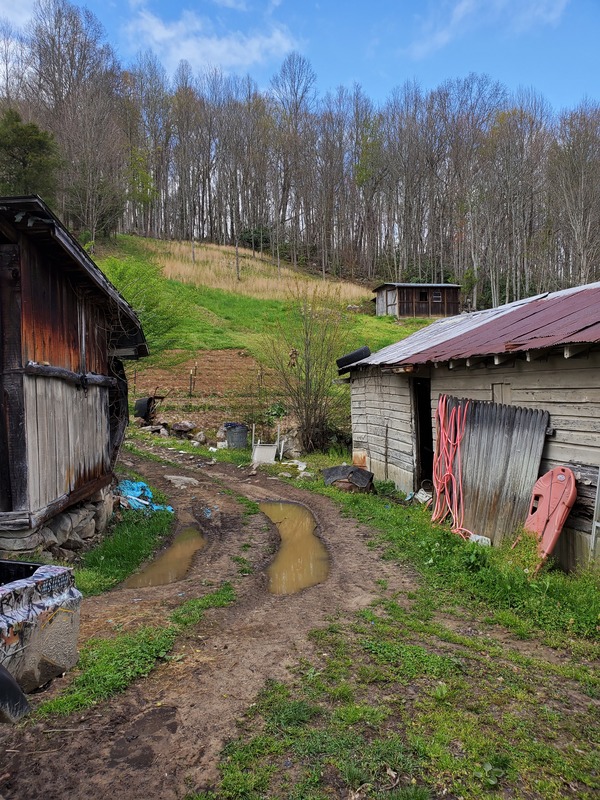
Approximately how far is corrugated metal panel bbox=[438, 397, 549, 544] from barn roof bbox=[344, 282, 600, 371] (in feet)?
3.02

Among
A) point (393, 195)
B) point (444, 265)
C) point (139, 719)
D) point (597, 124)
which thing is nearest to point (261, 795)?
point (139, 719)

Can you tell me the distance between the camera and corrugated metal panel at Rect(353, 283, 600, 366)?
227 inches

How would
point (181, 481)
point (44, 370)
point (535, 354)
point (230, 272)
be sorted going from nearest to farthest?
point (44, 370)
point (535, 354)
point (181, 481)
point (230, 272)

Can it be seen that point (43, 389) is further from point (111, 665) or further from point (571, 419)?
point (571, 419)

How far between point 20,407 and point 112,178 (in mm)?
32829

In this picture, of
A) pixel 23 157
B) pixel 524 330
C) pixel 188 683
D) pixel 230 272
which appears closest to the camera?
pixel 188 683

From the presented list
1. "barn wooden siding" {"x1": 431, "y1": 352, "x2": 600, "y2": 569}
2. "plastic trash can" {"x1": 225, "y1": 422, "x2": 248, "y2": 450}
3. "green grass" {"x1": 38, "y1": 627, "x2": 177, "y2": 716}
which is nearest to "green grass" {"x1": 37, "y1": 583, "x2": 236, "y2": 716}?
"green grass" {"x1": 38, "y1": 627, "x2": 177, "y2": 716}

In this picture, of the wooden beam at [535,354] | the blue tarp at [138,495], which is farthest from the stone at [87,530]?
the wooden beam at [535,354]

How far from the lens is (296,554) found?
7637 millimetres

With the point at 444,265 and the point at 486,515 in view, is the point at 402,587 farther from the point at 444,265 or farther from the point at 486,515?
the point at 444,265

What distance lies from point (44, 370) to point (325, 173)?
4500 centimetres

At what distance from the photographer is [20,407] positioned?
548 centimetres

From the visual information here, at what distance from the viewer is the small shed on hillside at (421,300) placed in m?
35.0

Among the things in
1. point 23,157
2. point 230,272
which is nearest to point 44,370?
point 23,157
